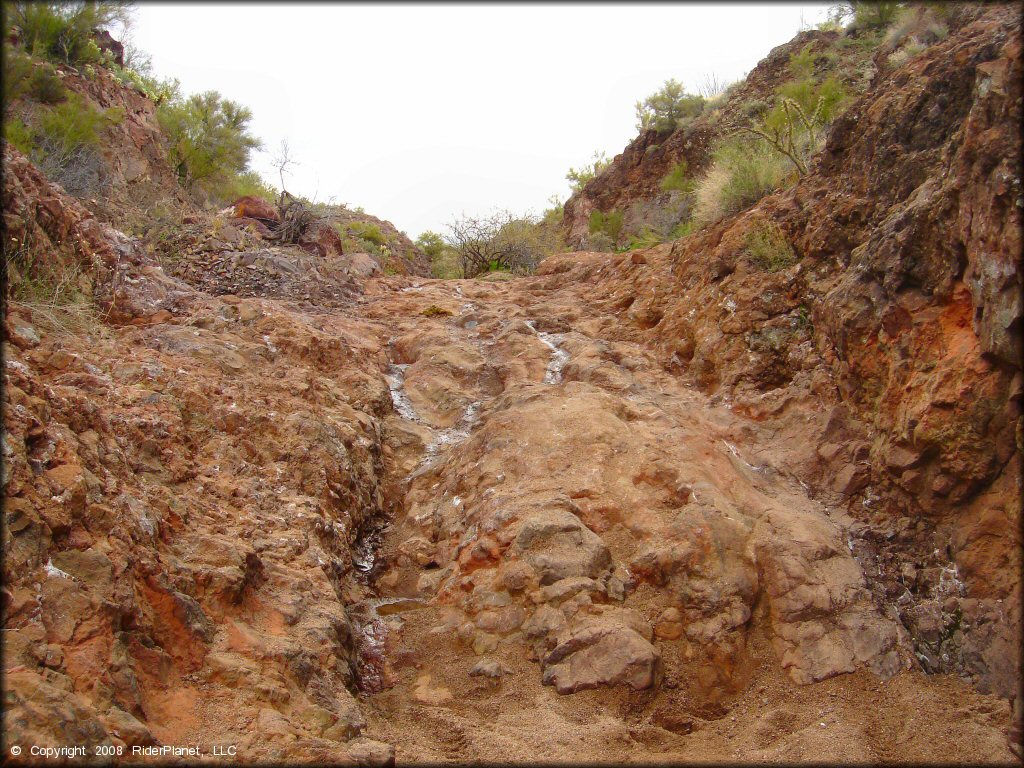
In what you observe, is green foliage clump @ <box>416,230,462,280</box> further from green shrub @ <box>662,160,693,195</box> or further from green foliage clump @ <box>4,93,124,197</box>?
green foliage clump @ <box>4,93,124,197</box>

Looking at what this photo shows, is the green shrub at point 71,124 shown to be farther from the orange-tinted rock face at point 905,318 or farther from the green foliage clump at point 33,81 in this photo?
the orange-tinted rock face at point 905,318

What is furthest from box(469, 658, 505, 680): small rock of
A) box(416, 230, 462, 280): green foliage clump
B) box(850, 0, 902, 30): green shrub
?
box(850, 0, 902, 30): green shrub

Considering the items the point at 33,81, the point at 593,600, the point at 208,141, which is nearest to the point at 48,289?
the point at 593,600

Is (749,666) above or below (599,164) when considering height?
below

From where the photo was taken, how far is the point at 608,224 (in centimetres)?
1476

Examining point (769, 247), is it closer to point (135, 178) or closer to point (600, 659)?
point (600, 659)

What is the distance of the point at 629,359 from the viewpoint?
745cm

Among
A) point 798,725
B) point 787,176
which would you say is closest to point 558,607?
point 798,725

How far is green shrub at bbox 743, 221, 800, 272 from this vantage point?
23.0 feet

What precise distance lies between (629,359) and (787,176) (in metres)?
3.31

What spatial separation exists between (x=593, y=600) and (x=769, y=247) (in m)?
4.59

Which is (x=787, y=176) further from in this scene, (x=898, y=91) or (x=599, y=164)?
(x=599, y=164)

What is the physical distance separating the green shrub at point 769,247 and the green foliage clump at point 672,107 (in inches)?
395

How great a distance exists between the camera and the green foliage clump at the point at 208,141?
38.0 feet
